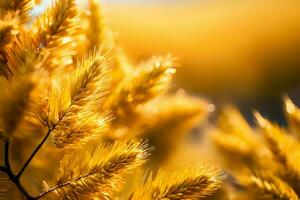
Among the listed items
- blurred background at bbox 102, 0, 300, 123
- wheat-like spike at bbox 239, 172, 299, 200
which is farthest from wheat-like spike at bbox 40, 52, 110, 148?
blurred background at bbox 102, 0, 300, 123

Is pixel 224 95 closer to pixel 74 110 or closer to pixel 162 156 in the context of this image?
pixel 162 156

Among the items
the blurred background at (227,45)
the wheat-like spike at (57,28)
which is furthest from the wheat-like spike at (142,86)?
the blurred background at (227,45)

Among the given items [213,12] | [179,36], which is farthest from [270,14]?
[179,36]

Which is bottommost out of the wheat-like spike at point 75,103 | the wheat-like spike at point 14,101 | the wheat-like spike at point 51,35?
the wheat-like spike at point 75,103

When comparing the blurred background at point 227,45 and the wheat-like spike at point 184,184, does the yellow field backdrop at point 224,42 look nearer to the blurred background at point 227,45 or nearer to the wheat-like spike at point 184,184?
the blurred background at point 227,45

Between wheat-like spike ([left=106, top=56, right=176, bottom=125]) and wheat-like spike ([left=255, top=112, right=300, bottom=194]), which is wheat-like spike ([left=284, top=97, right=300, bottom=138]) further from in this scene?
wheat-like spike ([left=106, top=56, right=176, bottom=125])
